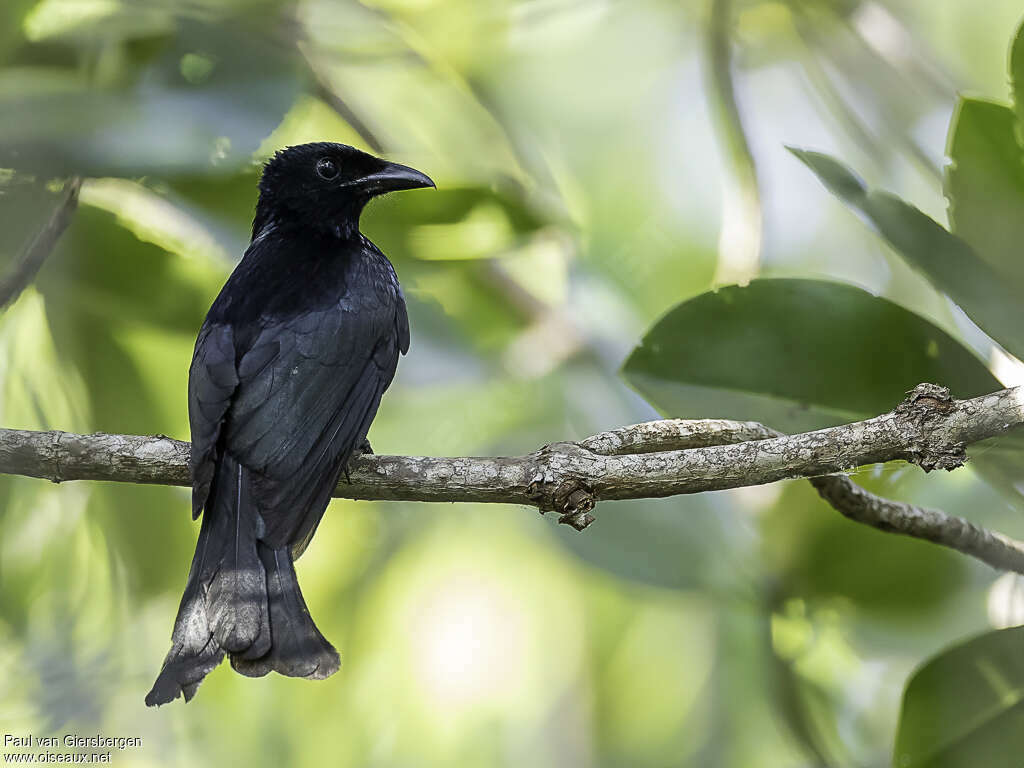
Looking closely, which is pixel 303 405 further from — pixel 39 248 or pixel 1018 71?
→ pixel 1018 71

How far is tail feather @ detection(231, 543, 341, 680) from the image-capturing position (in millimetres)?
1880

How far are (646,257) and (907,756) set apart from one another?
6.36 feet

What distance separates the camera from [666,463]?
6.02 ft

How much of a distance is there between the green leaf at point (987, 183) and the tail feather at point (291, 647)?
5.06 feet

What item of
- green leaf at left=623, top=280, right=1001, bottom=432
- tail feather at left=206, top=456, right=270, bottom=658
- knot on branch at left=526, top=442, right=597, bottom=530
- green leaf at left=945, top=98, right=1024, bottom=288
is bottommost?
tail feather at left=206, top=456, right=270, bottom=658

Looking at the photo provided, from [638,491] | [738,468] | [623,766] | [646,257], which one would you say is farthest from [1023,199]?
[623,766]

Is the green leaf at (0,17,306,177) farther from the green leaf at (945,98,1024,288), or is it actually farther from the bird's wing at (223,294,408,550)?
the green leaf at (945,98,1024,288)

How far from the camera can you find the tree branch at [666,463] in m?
1.74

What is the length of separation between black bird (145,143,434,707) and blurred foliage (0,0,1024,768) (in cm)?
51

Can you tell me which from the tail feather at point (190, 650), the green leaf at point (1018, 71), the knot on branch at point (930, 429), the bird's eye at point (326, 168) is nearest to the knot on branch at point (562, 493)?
the knot on branch at point (930, 429)

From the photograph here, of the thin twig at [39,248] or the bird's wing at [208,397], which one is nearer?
the bird's wing at [208,397]

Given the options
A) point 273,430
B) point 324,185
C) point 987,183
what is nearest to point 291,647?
point 273,430

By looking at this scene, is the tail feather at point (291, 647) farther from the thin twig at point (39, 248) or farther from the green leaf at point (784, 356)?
the thin twig at point (39, 248)

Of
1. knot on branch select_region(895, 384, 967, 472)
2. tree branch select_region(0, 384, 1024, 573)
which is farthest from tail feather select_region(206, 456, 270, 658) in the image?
knot on branch select_region(895, 384, 967, 472)
